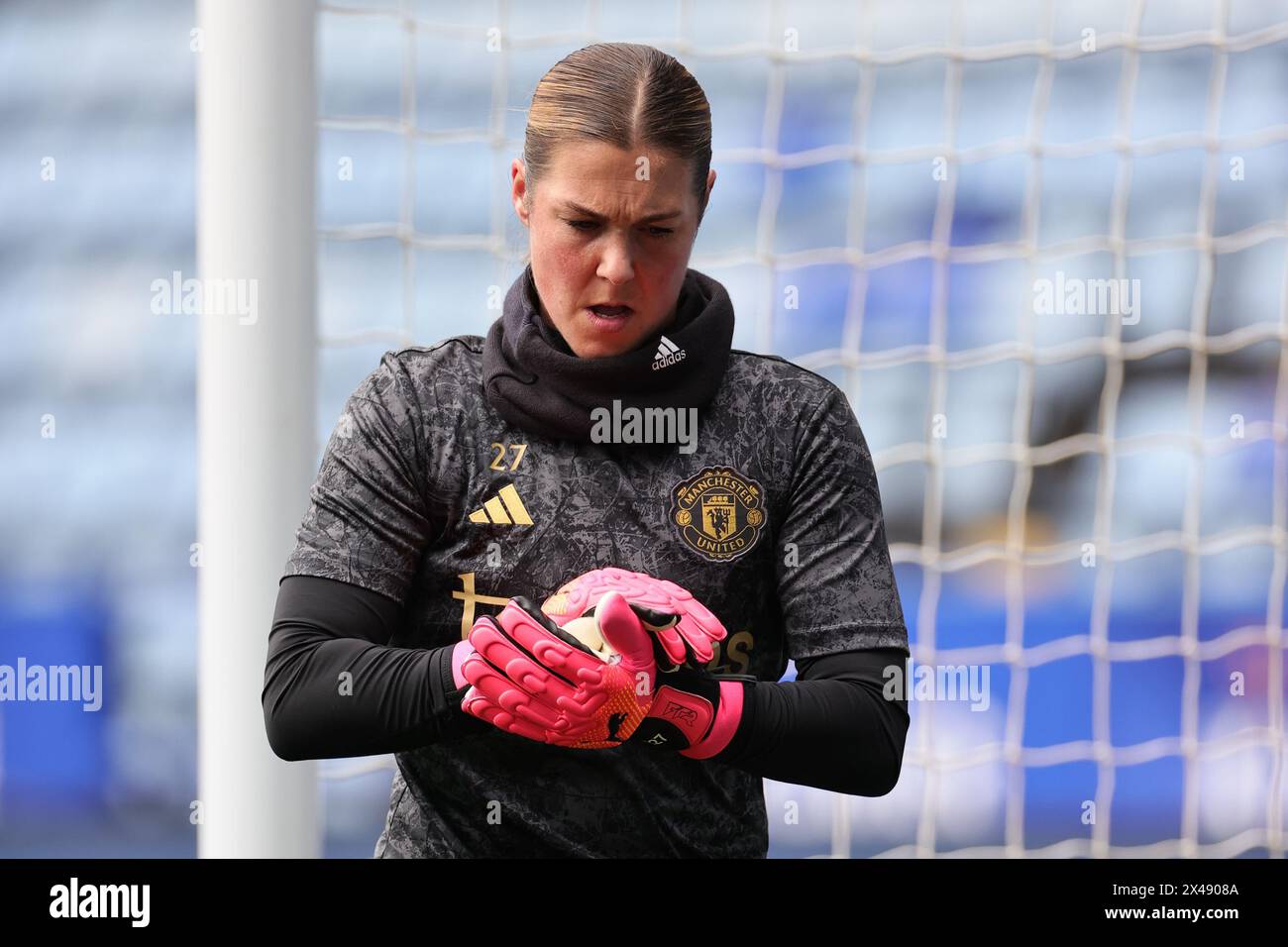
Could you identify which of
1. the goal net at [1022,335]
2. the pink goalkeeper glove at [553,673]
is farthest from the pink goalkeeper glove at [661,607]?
the goal net at [1022,335]

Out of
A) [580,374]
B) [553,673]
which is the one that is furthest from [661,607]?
[580,374]

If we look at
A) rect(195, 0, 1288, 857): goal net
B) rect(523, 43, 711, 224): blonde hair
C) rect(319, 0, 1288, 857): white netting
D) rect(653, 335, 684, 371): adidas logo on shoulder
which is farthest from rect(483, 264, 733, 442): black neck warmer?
rect(195, 0, 1288, 857): goal net

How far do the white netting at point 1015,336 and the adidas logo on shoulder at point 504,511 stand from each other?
39.6 inches

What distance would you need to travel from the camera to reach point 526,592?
3.58ft

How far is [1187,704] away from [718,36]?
1.67 m

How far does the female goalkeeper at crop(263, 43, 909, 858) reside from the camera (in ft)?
3.49

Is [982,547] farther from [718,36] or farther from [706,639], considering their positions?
[706,639]

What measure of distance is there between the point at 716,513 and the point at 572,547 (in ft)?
0.39

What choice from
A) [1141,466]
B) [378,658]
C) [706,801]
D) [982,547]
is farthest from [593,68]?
[1141,466]

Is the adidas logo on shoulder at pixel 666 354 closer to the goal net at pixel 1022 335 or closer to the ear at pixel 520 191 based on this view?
the ear at pixel 520 191

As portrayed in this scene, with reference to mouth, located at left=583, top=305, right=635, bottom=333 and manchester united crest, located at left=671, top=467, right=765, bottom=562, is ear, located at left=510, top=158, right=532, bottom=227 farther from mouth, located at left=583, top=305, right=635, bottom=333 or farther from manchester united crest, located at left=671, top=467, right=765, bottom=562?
manchester united crest, located at left=671, top=467, right=765, bottom=562
